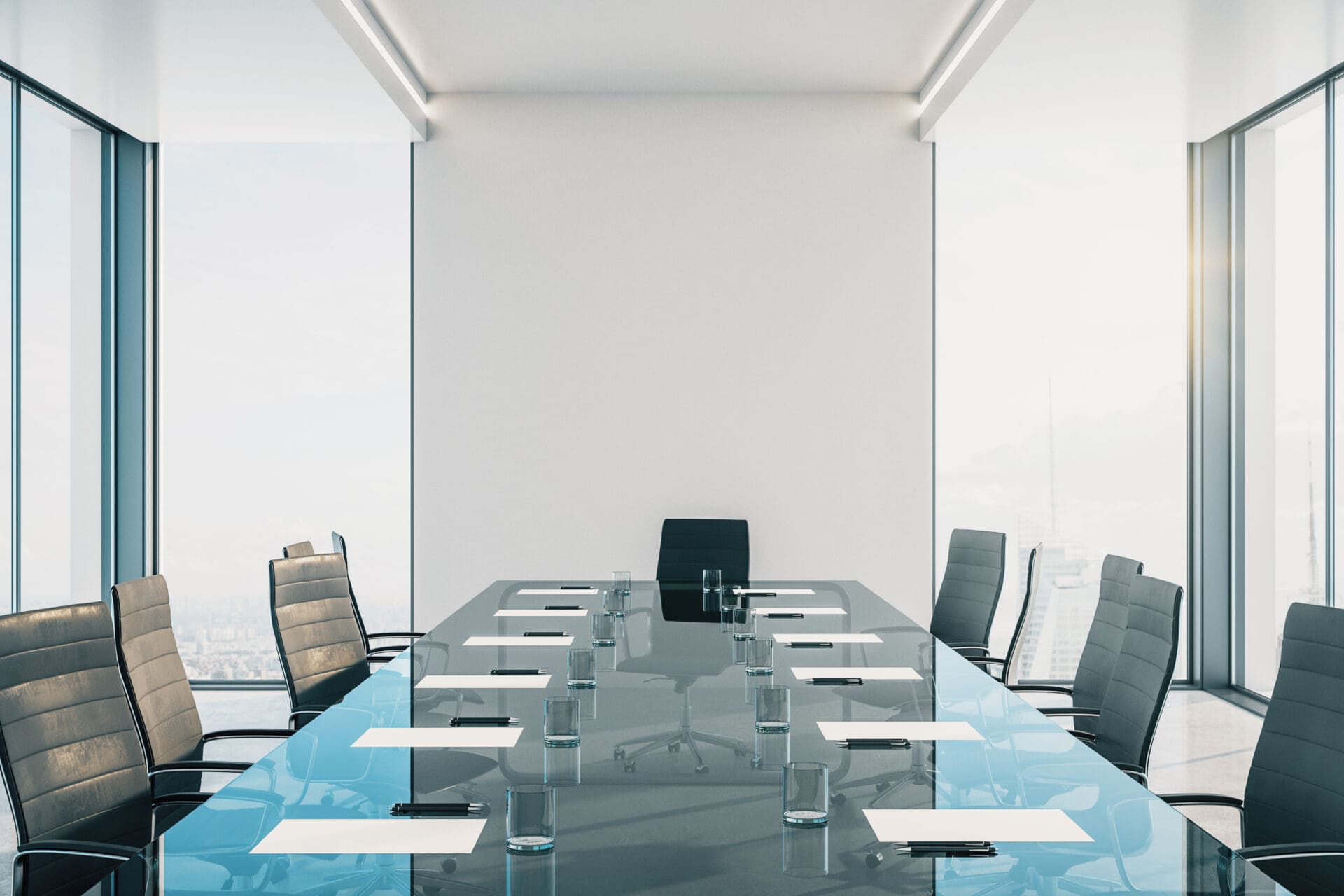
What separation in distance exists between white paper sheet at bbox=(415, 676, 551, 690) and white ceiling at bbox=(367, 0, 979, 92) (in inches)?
152

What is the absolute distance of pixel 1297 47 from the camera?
214 inches

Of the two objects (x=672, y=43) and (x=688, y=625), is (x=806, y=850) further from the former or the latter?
(x=672, y=43)

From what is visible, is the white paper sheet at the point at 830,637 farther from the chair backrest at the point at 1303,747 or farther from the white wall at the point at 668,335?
the white wall at the point at 668,335

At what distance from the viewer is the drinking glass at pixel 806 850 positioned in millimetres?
1628

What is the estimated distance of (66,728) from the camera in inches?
98.9

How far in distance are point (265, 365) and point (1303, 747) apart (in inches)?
262

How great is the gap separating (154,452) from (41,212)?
75.3 inches

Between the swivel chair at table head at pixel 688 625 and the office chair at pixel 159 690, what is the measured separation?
1.08 m

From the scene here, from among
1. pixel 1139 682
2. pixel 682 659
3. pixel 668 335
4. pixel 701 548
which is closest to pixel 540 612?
pixel 682 659

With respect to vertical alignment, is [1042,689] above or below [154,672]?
below

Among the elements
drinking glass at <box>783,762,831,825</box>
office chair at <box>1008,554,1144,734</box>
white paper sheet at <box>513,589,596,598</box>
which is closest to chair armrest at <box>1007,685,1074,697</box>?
office chair at <box>1008,554,1144,734</box>

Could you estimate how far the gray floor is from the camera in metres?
4.76

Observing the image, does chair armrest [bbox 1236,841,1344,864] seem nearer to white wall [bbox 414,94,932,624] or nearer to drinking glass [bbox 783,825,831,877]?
drinking glass [bbox 783,825,831,877]

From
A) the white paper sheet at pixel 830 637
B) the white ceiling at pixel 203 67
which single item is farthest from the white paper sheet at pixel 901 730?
the white ceiling at pixel 203 67
